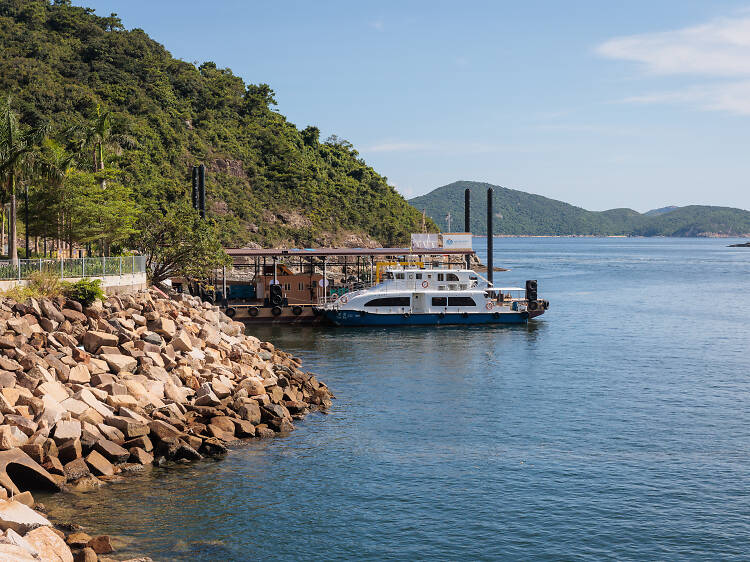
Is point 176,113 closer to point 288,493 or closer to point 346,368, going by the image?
point 346,368

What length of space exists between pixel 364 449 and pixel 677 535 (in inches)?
461

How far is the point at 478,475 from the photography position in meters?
26.5

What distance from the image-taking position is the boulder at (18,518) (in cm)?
1781

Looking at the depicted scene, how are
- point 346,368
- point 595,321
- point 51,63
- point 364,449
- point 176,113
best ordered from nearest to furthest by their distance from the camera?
point 364,449
point 346,368
point 595,321
point 51,63
point 176,113

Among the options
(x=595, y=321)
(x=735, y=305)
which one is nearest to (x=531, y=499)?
(x=595, y=321)

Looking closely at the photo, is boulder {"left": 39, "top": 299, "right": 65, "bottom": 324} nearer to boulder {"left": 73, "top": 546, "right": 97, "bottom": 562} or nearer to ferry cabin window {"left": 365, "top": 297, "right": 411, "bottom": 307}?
boulder {"left": 73, "top": 546, "right": 97, "bottom": 562}

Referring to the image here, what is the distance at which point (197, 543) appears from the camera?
20.8m

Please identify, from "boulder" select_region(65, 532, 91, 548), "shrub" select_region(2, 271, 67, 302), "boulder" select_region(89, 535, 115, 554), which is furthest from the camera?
"shrub" select_region(2, 271, 67, 302)

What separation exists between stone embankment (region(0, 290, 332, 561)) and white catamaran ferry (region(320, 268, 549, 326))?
966 inches

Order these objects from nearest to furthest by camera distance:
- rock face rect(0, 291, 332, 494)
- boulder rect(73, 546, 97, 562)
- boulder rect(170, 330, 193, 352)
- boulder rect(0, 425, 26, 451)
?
boulder rect(73, 546, 97, 562) < boulder rect(0, 425, 26, 451) < rock face rect(0, 291, 332, 494) < boulder rect(170, 330, 193, 352)

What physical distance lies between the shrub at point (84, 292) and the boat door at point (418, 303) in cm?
3309

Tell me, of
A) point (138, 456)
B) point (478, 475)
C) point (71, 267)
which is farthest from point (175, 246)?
point (478, 475)

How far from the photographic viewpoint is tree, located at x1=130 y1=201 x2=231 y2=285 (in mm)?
59812

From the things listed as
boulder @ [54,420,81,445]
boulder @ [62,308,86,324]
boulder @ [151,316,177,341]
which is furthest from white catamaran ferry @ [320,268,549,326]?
boulder @ [54,420,81,445]
